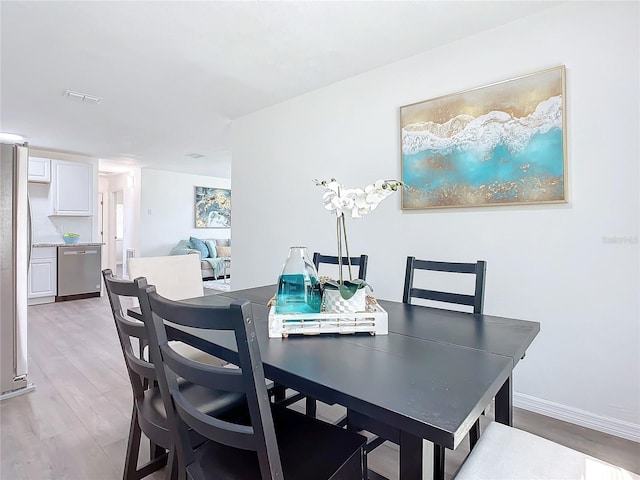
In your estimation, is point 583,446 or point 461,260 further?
point 461,260

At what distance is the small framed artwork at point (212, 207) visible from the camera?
26.7ft

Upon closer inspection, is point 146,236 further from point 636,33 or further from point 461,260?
point 636,33

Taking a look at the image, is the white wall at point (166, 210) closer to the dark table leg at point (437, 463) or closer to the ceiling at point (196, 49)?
the ceiling at point (196, 49)

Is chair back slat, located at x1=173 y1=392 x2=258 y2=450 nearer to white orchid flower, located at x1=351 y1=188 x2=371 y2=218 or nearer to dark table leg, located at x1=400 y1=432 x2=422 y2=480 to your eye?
dark table leg, located at x1=400 y1=432 x2=422 y2=480

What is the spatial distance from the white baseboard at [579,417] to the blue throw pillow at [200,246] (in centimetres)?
636

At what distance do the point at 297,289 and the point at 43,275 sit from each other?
18.1 ft

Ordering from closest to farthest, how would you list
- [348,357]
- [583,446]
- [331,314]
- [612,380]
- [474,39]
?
[348,357], [331,314], [583,446], [612,380], [474,39]

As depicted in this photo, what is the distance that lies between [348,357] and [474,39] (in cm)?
236

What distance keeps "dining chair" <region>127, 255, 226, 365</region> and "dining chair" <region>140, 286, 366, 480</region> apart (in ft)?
2.88

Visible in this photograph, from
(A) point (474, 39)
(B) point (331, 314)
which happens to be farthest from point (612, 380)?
(A) point (474, 39)

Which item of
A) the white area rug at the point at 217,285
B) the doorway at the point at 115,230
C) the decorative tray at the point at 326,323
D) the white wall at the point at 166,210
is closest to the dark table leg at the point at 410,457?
the decorative tray at the point at 326,323

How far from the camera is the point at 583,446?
1794 mm

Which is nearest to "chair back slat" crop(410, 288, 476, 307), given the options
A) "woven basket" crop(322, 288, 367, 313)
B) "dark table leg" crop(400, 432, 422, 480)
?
"woven basket" crop(322, 288, 367, 313)

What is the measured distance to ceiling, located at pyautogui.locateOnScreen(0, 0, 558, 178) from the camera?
2.07 metres
